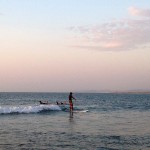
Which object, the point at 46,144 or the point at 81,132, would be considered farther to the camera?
the point at 81,132

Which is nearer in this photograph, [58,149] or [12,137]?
[58,149]

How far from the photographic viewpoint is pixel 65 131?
22.6m

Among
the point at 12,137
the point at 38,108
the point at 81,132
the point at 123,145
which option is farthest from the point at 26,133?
the point at 38,108

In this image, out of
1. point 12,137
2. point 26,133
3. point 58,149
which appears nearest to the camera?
point 58,149

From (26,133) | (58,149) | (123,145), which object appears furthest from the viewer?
(26,133)

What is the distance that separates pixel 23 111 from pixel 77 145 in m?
25.5

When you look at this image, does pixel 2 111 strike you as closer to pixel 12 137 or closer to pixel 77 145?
pixel 12 137

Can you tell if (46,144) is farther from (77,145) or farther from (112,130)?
(112,130)

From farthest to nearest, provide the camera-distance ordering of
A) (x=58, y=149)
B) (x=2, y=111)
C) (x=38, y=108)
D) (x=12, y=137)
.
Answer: (x=38, y=108)
(x=2, y=111)
(x=12, y=137)
(x=58, y=149)

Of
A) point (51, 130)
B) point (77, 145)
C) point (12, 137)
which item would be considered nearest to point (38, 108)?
point (51, 130)

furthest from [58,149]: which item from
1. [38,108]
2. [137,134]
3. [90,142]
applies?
[38,108]

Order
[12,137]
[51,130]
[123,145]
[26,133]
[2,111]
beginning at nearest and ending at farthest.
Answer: [123,145] → [12,137] → [26,133] → [51,130] → [2,111]

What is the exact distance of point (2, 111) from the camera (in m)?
40.9

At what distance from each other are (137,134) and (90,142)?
4.56 meters
